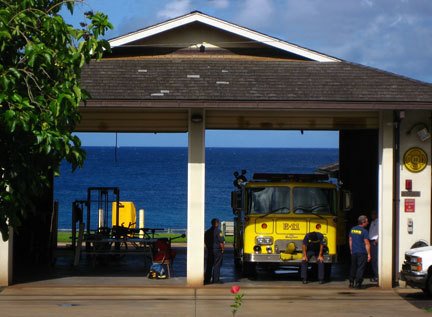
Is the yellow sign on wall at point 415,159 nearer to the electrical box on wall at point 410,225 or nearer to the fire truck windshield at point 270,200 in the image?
the electrical box on wall at point 410,225

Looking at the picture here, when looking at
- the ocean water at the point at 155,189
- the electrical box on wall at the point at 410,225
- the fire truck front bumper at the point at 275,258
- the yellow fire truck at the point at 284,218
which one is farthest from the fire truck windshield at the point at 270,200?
the ocean water at the point at 155,189

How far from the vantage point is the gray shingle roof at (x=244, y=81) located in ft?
68.7

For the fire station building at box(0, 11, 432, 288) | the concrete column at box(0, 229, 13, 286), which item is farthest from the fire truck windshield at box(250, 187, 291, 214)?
the concrete column at box(0, 229, 13, 286)

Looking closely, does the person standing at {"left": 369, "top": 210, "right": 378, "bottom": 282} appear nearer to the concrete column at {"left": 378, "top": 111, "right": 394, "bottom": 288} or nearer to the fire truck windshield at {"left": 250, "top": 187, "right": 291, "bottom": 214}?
the concrete column at {"left": 378, "top": 111, "right": 394, "bottom": 288}

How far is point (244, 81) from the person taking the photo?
2198cm

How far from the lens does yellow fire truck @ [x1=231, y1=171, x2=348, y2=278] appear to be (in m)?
22.6

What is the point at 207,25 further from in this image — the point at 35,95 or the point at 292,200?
the point at 35,95

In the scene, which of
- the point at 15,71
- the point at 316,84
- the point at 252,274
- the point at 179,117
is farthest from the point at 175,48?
the point at 15,71

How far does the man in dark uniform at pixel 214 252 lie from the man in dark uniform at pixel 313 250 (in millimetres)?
1957

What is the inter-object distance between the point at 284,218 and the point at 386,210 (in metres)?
2.54

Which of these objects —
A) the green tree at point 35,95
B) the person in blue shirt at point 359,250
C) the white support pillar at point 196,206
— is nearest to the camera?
the green tree at point 35,95

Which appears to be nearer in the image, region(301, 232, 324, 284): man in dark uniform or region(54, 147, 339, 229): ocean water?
region(301, 232, 324, 284): man in dark uniform

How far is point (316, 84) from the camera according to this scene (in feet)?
72.0

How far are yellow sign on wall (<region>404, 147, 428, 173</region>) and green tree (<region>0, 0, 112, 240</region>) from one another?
13446 millimetres
